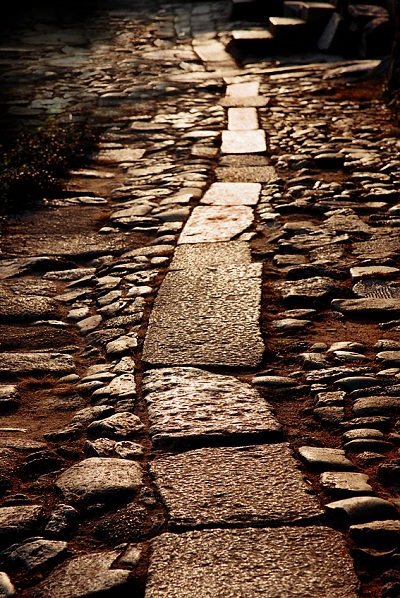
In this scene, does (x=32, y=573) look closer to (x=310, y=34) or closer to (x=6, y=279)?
(x=6, y=279)

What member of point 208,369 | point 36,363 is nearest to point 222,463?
point 208,369

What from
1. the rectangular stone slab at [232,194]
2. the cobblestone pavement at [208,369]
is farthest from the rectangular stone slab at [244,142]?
the rectangular stone slab at [232,194]

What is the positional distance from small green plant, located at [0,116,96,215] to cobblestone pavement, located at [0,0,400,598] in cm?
18

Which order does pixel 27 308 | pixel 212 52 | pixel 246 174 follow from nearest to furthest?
1. pixel 27 308
2. pixel 246 174
3. pixel 212 52

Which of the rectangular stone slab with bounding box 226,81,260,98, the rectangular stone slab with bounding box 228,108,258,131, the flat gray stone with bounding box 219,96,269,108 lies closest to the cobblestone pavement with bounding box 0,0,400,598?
the rectangular stone slab with bounding box 228,108,258,131

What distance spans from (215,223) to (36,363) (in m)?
1.83

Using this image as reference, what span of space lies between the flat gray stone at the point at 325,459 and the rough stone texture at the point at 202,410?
0.15 meters

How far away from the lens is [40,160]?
6098 millimetres

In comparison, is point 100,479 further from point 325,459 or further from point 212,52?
point 212,52

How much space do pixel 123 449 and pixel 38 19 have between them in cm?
1190

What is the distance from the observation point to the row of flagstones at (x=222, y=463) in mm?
2125

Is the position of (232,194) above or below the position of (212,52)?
below

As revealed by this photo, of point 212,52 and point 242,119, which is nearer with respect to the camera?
point 242,119

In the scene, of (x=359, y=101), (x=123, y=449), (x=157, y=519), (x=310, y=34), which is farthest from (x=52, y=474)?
(x=310, y=34)
